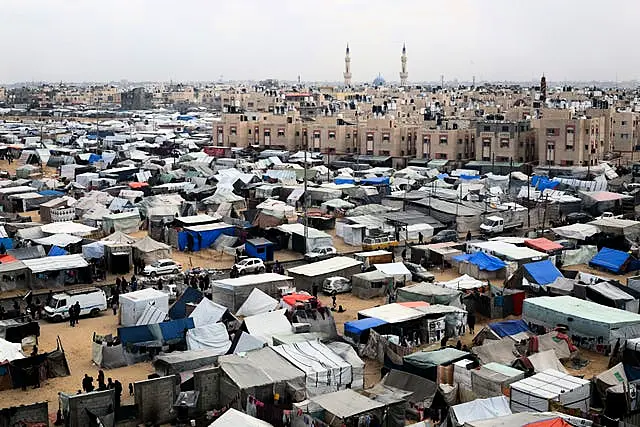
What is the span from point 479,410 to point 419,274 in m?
7.72

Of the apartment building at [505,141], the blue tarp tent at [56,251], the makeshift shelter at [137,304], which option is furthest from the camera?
the apartment building at [505,141]

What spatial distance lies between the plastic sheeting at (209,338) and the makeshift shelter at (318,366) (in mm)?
1151

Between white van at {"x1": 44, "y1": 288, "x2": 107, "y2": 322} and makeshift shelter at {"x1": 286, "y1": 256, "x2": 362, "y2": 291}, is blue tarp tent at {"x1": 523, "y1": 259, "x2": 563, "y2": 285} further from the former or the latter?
white van at {"x1": 44, "y1": 288, "x2": 107, "y2": 322}

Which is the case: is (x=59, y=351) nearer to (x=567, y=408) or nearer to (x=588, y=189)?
(x=567, y=408)

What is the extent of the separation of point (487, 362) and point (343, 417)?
2956 millimetres

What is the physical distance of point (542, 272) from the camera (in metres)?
15.6

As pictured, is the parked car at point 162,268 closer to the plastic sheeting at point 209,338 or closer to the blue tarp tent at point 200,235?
the blue tarp tent at point 200,235

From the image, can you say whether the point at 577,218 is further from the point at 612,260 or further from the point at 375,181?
the point at 375,181

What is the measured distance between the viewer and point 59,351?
37.2 ft

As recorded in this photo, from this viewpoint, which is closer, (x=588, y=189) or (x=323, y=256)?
(x=323, y=256)

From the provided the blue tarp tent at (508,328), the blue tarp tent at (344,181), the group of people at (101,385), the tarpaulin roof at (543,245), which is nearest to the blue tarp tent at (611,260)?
the tarpaulin roof at (543,245)

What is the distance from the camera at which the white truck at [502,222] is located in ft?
70.8

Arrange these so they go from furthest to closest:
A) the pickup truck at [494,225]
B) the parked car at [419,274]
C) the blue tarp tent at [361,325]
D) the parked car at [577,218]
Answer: the parked car at [577,218], the pickup truck at [494,225], the parked car at [419,274], the blue tarp tent at [361,325]

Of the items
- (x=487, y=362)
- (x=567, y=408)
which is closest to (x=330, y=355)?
(x=487, y=362)
